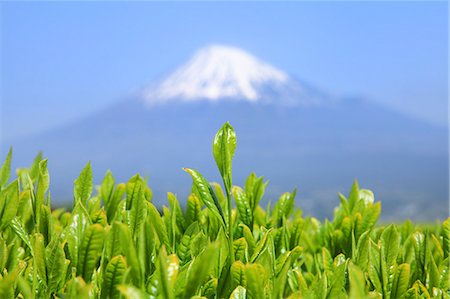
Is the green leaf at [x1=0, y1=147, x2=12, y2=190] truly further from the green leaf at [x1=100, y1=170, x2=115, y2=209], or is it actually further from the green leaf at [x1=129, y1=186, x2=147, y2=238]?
the green leaf at [x1=129, y1=186, x2=147, y2=238]

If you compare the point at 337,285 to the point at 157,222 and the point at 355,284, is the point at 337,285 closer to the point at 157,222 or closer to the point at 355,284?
the point at 355,284

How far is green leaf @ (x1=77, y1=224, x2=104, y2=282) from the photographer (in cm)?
168

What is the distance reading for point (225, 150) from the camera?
1636 mm

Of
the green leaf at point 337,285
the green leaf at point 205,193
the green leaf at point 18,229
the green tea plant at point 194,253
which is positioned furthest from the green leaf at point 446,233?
the green leaf at point 18,229

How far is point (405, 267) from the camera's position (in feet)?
5.99

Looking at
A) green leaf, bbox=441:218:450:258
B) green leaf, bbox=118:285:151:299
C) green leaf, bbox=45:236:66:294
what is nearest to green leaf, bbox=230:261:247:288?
green leaf, bbox=118:285:151:299

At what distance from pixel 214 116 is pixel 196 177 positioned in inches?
7110

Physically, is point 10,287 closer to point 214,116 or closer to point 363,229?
point 363,229

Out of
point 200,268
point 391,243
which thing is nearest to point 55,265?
point 200,268

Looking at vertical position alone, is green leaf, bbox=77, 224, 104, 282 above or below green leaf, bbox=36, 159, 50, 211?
below

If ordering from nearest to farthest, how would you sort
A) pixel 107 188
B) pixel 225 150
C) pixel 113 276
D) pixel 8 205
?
pixel 113 276 → pixel 225 150 → pixel 8 205 → pixel 107 188

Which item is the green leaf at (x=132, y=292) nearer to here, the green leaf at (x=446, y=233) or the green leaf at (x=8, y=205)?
the green leaf at (x=8, y=205)

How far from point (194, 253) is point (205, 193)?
0.21m

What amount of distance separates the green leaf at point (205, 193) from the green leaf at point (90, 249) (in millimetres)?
322
